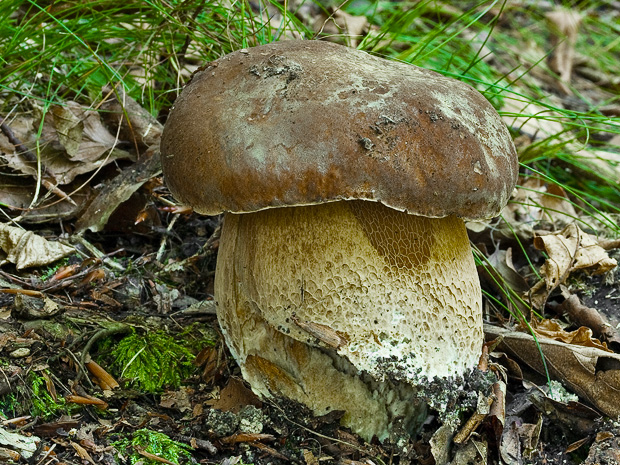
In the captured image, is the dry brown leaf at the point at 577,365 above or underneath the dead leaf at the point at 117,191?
underneath

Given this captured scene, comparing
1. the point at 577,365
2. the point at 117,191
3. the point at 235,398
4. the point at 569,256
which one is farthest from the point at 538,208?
the point at 117,191

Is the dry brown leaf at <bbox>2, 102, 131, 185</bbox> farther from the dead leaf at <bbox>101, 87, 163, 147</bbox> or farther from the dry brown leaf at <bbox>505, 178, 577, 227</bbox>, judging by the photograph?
the dry brown leaf at <bbox>505, 178, 577, 227</bbox>

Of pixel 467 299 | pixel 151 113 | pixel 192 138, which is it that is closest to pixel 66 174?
pixel 151 113

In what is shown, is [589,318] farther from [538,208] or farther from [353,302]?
[353,302]

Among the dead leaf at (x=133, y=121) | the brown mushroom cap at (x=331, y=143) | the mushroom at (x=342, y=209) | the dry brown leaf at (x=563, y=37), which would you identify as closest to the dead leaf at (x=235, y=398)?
the mushroom at (x=342, y=209)

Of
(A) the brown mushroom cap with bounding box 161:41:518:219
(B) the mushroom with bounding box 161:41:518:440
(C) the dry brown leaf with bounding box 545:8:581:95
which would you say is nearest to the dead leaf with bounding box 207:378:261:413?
(B) the mushroom with bounding box 161:41:518:440

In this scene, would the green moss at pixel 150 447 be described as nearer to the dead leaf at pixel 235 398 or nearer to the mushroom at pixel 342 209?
the dead leaf at pixel 235 398
